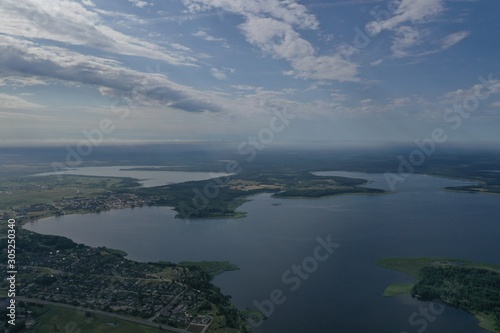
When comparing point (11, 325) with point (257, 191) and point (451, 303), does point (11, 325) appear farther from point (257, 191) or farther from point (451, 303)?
point (257, 191)

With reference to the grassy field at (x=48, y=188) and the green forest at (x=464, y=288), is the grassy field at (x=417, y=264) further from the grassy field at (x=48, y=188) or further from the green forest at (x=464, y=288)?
the grassy field at (x=48, y=188)

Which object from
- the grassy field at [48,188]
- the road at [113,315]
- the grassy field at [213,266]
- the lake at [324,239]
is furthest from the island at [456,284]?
the grassy field at [48,188]

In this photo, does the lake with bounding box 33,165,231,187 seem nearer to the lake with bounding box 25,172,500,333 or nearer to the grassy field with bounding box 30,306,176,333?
the lake with bounding box 25,172,500,333

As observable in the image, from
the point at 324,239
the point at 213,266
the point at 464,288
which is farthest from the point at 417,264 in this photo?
the point at 213,266

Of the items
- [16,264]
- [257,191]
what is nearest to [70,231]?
[16,264]

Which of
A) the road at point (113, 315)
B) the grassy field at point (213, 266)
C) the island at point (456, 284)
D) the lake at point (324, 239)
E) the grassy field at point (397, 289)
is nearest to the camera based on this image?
the road at point (113, 315)

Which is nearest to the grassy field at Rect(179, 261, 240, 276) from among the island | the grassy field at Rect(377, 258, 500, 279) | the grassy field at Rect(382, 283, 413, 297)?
the grassy field at Rect(382, 283, 413, 297)
